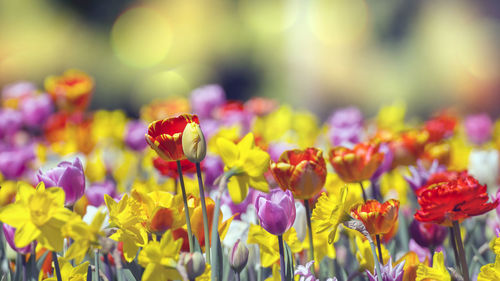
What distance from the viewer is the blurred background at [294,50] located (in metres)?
5.05

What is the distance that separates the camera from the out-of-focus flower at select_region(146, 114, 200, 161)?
0.73m

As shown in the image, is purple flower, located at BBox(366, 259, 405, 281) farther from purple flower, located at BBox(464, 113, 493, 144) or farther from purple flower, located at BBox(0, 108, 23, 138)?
purple flower, located at BBox(464, 113, 493, 144)

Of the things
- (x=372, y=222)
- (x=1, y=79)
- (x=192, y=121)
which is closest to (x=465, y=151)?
(x=372, y=222)

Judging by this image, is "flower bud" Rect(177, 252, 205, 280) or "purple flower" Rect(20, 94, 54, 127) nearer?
"flower bud" Rect(177, 252, 205, 280)

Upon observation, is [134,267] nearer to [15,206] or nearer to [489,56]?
[15,206]

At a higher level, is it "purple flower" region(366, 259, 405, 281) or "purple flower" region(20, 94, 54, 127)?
"purple flower" region(20, 94, 54, 127)

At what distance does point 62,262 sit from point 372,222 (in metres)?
0.38

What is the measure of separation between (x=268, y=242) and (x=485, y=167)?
2.19 feet

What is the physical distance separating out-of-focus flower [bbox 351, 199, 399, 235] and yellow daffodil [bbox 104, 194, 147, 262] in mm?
256

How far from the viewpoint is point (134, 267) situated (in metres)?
0.79

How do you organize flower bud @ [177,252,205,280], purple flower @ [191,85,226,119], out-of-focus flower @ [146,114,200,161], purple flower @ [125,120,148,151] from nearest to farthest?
flower bud @ [177,252,205,280], out-of-focus flower @ [146,114,200,161], purple flower @ [125,120,148,151], purple flower @ [191,85,226,119]

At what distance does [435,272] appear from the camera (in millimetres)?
→ 727

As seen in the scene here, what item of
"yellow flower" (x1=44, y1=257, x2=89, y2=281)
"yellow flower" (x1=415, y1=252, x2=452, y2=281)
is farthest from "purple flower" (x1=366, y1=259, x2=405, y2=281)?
"yellow flower" (x1=44, y1=257, x2=89, y2=281)

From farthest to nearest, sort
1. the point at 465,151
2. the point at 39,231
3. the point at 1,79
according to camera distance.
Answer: the point at 1,79 → the point at 465,151 → the point at 39,231
